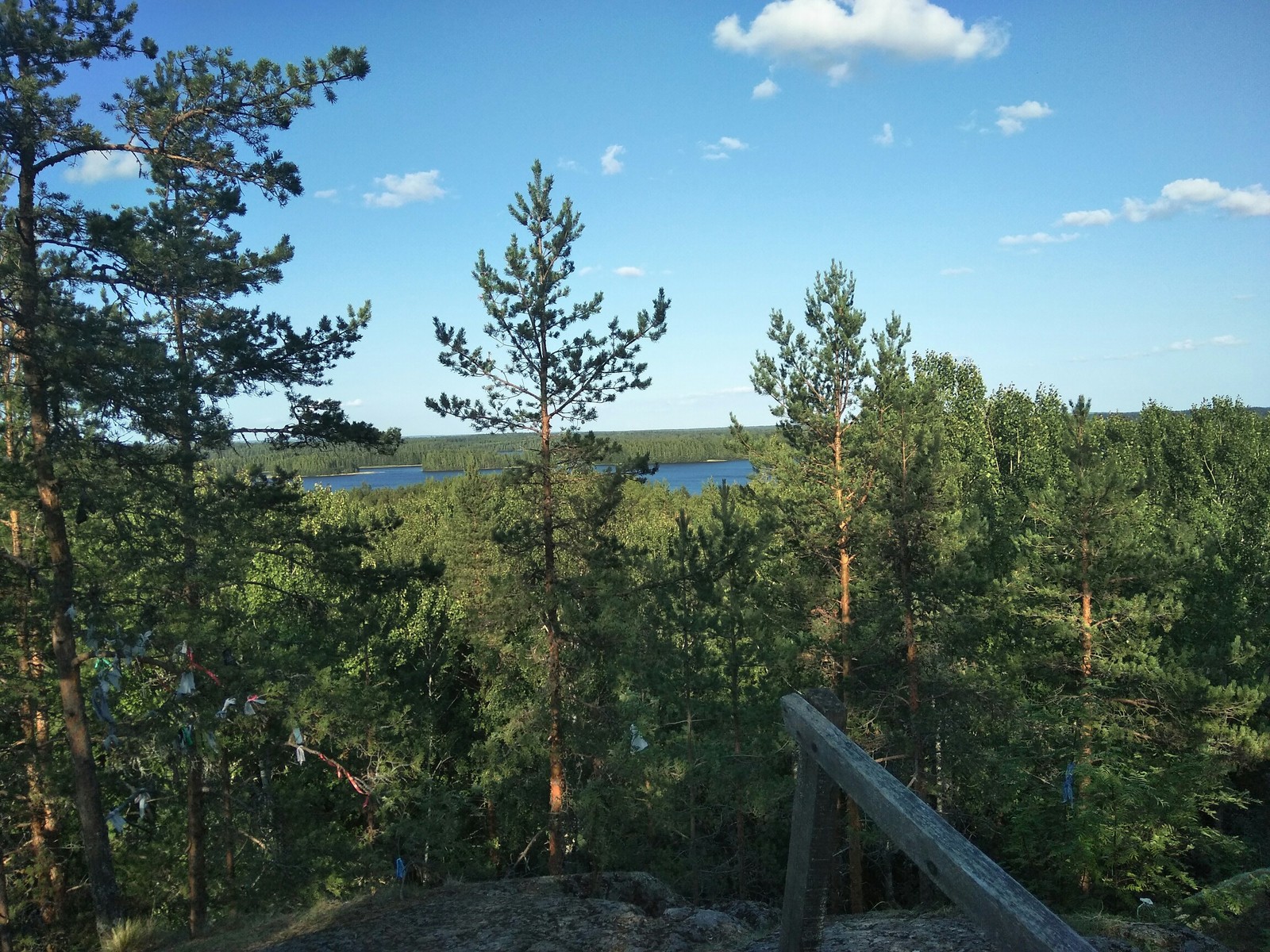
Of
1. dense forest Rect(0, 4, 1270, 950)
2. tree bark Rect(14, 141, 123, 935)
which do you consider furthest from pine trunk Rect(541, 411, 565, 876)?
tree bark Rect(14, 141, 123, 935)

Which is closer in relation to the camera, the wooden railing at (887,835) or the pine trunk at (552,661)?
the wooden railing at (887,835)

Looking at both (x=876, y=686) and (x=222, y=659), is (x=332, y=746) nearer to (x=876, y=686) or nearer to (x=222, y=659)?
(x=222, y=659)

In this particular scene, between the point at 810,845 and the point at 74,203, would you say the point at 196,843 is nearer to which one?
the point at 74,203

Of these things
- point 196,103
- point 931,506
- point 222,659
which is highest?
point 196,103

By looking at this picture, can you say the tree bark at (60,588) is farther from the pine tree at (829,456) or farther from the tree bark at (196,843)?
the pine tree at (829,456)

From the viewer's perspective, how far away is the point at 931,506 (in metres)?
12.1

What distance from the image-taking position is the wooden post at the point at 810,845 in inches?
113

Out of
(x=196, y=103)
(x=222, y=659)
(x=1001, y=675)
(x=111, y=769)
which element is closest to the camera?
(x=196, y=103)

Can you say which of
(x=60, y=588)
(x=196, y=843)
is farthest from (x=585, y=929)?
(x=196, y=843)

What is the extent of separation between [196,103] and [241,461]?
4983mm

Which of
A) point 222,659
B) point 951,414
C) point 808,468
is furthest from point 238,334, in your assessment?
point 951,414

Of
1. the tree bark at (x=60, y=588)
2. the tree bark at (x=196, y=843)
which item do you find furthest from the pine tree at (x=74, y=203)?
the tree bark at (x=196, y=843)

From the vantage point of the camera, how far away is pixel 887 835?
87.4 inches

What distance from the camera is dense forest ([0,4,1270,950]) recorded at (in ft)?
26.2
